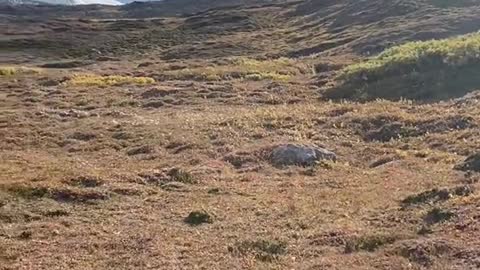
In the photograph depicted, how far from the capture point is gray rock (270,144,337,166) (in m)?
26.7

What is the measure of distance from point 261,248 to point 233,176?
8.78 m

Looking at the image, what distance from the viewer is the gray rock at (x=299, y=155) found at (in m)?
26.7

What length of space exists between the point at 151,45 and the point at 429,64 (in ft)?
234

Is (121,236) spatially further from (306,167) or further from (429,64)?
(429,64)

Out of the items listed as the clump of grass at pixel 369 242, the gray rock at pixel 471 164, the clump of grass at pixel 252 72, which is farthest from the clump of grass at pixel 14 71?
the clump of grass at pixel 369 242

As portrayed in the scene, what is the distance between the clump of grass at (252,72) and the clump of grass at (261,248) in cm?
3829

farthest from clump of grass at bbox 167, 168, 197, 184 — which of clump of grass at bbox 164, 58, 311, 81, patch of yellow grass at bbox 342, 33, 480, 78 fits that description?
clump of grass at bbox 164, 58, 311, 81

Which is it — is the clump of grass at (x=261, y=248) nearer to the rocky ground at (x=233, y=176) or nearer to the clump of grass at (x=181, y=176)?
the rocky ground at (x=233, y=176)

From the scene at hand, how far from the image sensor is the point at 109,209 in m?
21.5

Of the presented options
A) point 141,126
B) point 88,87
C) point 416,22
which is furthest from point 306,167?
point 416,22

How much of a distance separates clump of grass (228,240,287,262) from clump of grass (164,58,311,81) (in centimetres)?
3829

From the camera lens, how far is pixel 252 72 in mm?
60750

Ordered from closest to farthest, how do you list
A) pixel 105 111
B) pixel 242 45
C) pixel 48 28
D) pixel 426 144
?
pixel 426 144
pixel 105 111
pixel 242 45
pixel 48 28

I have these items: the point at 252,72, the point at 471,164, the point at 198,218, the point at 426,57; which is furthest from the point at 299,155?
the point at 252,72
